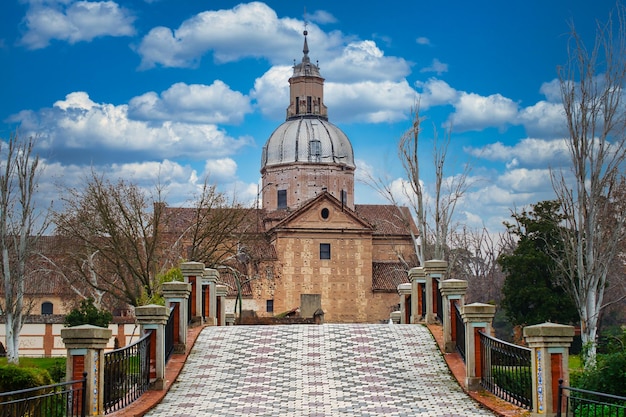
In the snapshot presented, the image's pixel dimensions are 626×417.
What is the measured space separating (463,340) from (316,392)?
130 inches

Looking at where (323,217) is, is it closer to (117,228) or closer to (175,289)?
(117,228)

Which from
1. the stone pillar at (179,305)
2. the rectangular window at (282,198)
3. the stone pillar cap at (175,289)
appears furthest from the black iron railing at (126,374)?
the rectangular window at (282,198)

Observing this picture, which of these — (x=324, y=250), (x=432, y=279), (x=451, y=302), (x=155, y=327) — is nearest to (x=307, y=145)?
(x=324, y=250)

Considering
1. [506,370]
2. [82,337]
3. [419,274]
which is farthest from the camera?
[419,274]

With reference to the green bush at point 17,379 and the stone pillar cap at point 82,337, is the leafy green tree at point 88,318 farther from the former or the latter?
the stone pillar cap at point 82,337

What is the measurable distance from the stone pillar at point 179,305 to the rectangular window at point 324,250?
43.5 metres

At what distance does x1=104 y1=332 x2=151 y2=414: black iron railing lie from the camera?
41.7 feet

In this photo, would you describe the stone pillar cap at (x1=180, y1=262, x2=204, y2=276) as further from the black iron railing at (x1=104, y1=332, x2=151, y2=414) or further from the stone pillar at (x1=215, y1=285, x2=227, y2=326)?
the black iron railing at (x1=104, y1=332, x2=151, y2=414)

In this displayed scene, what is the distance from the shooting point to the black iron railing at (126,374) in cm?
1271

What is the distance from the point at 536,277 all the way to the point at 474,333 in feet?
104

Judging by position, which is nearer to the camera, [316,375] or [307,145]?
[316,375]

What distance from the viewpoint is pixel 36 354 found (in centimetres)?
4309

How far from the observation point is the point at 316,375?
15852 millimetres

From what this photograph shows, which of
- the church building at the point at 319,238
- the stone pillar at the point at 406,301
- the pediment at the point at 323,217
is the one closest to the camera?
the stone pillar at the point at 406,301
